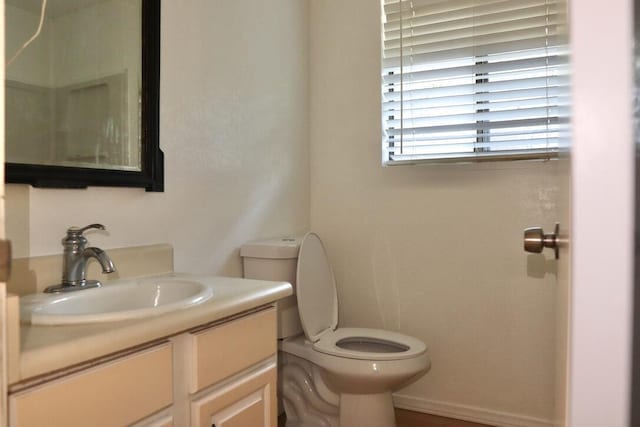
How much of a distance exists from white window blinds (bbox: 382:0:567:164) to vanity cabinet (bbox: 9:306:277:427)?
4.31 feet

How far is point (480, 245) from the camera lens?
7.04ft

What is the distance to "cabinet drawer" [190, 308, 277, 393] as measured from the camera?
40.6 inches

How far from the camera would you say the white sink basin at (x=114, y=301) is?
0.90 m

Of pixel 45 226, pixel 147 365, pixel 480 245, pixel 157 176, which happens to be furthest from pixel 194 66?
pixel 480 245

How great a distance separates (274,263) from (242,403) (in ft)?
2.55

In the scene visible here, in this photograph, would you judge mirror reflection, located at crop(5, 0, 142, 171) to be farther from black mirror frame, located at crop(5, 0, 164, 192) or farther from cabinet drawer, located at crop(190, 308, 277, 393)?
cabinet drawer, located at crop(190, 308, 277, 393)

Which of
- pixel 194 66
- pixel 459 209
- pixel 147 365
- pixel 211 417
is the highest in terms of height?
pixel 194 66

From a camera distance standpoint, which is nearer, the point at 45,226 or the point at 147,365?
the point at 147,365

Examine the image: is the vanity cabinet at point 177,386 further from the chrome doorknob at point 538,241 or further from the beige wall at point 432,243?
the beige wall at point 432,243

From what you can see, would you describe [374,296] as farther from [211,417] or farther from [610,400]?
[610,400]

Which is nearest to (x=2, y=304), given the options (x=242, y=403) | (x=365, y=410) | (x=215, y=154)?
(x=242, y=403)

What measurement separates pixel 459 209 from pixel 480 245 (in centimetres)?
18

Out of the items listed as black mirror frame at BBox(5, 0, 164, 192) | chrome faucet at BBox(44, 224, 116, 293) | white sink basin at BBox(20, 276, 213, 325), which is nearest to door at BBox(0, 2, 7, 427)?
white sink basin at BBox(20, 276, 213, 325)

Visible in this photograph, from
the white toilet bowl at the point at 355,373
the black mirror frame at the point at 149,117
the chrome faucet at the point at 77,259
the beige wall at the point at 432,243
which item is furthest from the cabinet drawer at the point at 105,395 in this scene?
the beige wall at the point at 432,243
